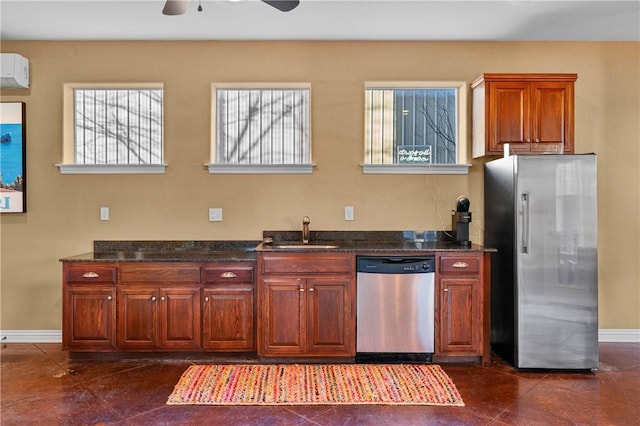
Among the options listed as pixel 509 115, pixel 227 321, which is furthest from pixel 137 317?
pixel 509 115

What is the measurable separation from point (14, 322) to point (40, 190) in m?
1.27

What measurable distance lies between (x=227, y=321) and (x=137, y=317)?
72 centimetres

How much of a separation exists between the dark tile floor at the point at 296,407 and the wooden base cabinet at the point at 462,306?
0.17m

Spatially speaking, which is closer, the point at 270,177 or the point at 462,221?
the point at 462,221

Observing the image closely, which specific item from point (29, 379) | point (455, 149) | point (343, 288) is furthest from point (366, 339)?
point (29, 379)

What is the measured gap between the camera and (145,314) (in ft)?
10.2

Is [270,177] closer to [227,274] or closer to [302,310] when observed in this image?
[227,274]

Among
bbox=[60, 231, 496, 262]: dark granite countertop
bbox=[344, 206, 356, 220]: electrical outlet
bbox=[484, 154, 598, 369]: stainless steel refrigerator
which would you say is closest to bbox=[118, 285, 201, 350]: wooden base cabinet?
bbox=[60, 231, 496, 262]: dark granite countertop

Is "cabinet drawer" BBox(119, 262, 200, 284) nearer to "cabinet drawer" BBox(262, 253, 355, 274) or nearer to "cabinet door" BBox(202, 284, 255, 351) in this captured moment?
"cabinet door" BBox(202, 284, 255, 351)

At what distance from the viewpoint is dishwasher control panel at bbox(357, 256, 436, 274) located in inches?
120

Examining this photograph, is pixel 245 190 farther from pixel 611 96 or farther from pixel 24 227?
pixel 611 96

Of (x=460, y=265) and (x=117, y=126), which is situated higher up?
(x=117, y=126)

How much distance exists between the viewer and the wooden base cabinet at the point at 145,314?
122 inches

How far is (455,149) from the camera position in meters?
3.76
